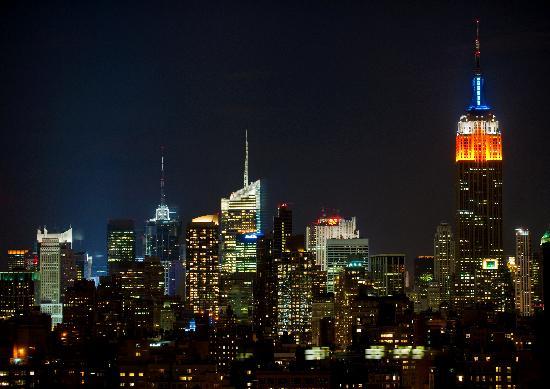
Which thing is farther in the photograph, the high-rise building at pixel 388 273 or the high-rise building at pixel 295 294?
the high-rise building at pixel 388 273

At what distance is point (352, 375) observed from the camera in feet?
67.2

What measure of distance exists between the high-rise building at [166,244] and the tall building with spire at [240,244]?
107cm

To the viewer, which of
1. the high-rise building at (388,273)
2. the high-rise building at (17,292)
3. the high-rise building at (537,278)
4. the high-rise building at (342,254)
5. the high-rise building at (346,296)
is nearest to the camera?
the high-rise building at (537,278)

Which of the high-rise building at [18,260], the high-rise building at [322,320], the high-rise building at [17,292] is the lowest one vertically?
the high-rise building at [322,320]

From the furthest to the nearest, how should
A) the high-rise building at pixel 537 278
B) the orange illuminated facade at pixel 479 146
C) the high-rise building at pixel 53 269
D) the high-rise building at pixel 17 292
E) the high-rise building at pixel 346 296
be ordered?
the orange illuminated facade at pixel 479 146
the high-rise building at pixel 53 269
the high-rise building at pixel 17 292
the high-rise building at pixel 346 296
the high-rise building at pixel 537 278

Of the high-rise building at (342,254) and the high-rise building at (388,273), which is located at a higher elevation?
the high-rise building at (342,254)

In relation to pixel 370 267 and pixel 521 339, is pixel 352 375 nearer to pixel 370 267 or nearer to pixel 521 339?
pixel 521 339

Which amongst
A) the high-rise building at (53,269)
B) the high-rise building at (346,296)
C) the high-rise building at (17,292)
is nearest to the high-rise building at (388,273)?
the high-rise building at (346,296)

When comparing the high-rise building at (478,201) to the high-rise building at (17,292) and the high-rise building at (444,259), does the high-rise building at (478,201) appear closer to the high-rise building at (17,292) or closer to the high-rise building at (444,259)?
the high-rise building at (444,259)

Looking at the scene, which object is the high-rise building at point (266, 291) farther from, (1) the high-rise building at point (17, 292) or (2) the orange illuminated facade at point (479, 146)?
(2) the orange illuminated facade at point (479, 146)

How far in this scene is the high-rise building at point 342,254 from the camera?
33.7 metres

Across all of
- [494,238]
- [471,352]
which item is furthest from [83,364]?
[494,238]

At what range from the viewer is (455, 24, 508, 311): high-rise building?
34.1 metres

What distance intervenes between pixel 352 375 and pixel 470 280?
13.9 m
